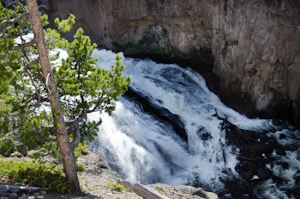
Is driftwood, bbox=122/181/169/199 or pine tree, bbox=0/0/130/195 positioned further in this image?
driftwood, bbox=122/181/169/199

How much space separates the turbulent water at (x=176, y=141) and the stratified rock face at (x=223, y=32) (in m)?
2.21

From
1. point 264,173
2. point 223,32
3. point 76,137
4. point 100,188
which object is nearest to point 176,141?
point 264,173

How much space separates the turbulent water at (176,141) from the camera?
1160cm

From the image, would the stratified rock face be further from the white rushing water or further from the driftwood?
the driftwood

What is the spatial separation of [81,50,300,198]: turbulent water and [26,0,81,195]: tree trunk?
15.9 feet

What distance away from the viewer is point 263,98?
1434 centimetres

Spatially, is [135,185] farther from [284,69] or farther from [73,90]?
[284,69]

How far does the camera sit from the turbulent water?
1160 cm

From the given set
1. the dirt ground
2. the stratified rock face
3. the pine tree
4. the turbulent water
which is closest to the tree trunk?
the pine tree

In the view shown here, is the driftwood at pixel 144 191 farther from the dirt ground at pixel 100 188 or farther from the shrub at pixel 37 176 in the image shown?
the shrub at pixel 37 176

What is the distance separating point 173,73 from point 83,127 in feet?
38.1

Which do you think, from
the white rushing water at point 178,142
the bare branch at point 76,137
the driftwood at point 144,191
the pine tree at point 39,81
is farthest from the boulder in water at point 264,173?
the bare branch at point 76,137

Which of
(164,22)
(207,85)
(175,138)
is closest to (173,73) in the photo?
(207,85)

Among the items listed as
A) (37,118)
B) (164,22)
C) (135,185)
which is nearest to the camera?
(37,118)
